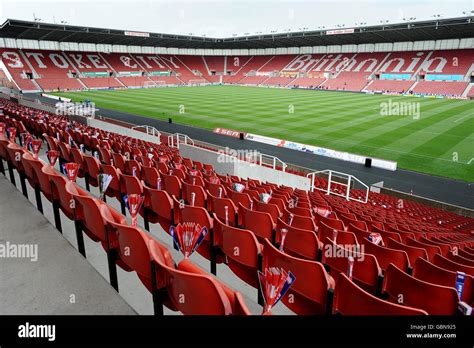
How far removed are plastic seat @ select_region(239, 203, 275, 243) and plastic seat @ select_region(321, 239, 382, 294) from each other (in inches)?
31.7

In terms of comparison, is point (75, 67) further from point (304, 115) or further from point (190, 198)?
point (190, 198)

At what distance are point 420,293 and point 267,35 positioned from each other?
63994 mm

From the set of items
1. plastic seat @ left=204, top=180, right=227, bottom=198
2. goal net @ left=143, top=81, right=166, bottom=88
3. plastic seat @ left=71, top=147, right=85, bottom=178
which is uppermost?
goal net @ left=143, top=81, right=166, bottom=88

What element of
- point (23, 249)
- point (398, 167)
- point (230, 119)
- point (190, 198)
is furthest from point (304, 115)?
point (23, 249)

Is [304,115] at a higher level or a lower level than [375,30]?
lower

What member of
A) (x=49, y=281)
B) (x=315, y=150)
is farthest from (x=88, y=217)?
(x=315, y=150)

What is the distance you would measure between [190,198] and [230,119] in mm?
21779

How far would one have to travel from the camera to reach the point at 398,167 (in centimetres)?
1543

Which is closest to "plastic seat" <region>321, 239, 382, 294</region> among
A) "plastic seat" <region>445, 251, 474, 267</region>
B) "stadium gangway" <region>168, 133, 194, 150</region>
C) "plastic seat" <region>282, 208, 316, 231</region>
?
"plastic seat" <region>282, 208, 316, 231</region>

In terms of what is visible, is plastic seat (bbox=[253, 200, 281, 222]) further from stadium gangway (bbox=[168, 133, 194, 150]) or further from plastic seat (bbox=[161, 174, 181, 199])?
stadium gangway (bbox=[168, 133, 194, 150])

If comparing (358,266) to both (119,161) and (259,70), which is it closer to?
(119,161)

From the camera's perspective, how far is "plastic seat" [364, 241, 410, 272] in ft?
11.1

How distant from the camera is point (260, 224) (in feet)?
13.3

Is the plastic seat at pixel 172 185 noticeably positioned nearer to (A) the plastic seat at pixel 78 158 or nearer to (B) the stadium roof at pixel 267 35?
(A) the plastic seat at pixel 78 158
